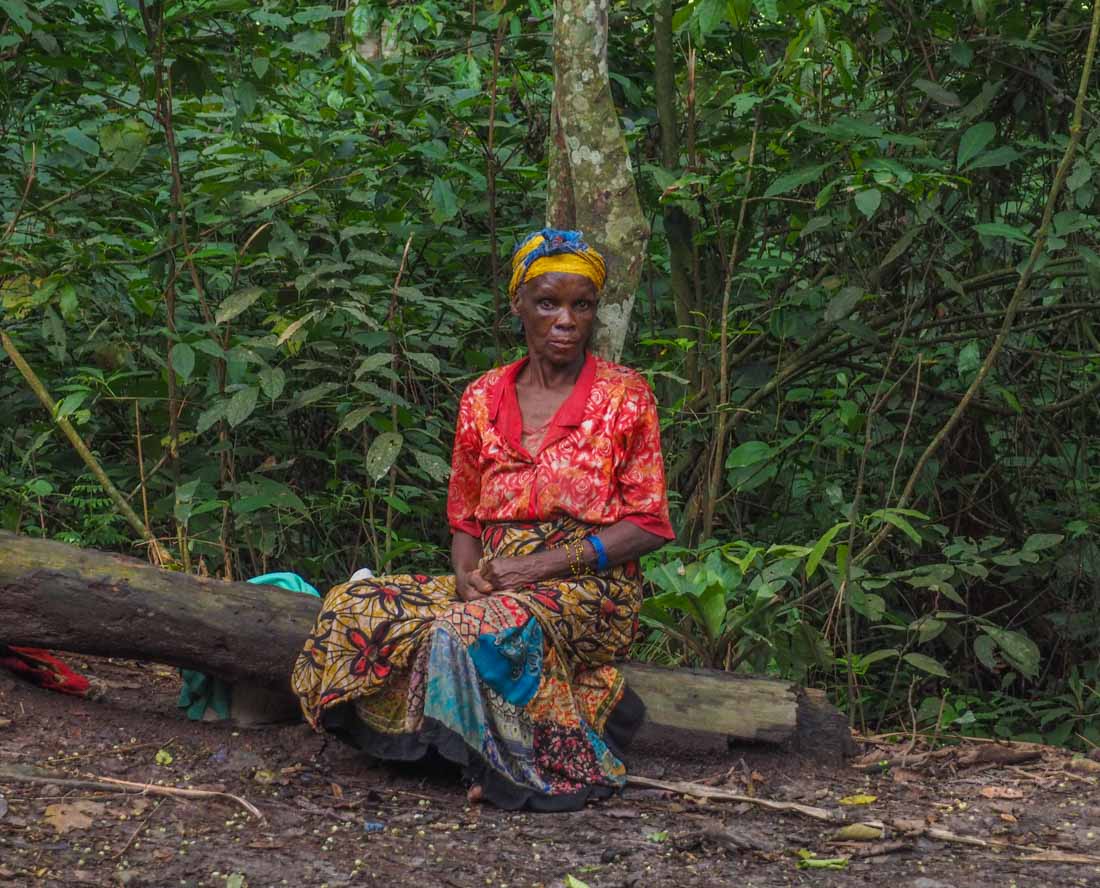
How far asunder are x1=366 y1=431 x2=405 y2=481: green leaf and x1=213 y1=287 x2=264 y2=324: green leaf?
0.64 metres

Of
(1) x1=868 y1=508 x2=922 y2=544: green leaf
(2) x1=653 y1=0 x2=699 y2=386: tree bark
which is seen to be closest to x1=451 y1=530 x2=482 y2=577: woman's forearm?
(1) x1=868 y1=508 x2=922 y2=544: green leaf

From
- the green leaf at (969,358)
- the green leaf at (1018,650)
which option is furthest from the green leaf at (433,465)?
the green leaf at (969,358)

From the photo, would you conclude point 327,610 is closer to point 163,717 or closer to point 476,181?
point 163,717

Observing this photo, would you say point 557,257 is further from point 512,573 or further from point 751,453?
point 751,453

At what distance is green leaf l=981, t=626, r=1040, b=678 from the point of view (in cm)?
414

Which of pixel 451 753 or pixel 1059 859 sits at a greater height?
pixel 451 753

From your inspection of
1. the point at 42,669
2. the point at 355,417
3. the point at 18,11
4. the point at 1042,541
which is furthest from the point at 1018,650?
the point at 18,11

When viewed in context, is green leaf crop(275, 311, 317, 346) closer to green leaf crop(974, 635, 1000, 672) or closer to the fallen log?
the fallen log

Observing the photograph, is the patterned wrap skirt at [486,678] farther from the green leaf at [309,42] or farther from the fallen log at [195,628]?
the green leaf at [309,42]

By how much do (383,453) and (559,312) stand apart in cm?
89

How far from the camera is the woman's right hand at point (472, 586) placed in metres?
3.55

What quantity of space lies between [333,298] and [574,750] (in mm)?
2168

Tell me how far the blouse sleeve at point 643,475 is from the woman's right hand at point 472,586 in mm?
438

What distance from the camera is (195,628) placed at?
3594 millimetres
